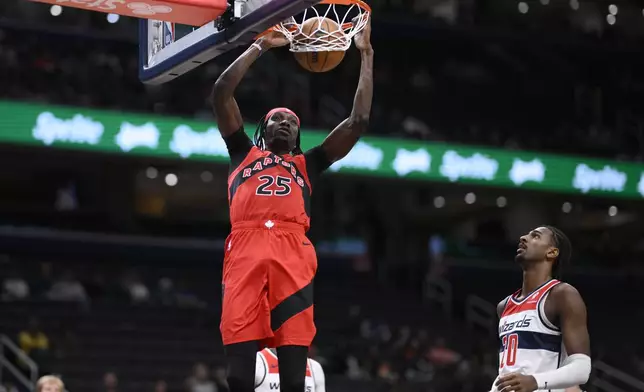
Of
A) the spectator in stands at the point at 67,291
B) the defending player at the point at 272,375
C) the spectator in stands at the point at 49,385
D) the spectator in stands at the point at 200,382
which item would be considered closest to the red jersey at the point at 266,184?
the spectator in stands at the point at 49,385

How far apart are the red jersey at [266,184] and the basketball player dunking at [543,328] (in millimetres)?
1236

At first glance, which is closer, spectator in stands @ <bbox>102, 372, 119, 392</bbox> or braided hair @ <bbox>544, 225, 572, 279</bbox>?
braided hair @ <bbox>544, 225, 572, 279</bbox>

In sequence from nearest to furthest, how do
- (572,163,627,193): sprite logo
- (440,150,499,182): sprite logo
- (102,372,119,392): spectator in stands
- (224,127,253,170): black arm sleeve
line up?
(224,127,253,170): black arm sleeve < (102,372,119,392): spectator in stands < (440,150,499,182): sprite logo < (572,163,627,193): sprite logo

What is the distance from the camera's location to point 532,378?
519 centimetres

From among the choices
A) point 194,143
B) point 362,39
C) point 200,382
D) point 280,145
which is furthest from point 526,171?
point 280,145

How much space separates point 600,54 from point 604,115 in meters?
1.37

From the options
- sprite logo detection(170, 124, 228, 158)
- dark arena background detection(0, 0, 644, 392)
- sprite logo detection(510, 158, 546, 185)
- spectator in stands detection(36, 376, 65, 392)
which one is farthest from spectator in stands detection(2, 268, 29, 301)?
spectator in stands detection(36, 376, 65, 392)

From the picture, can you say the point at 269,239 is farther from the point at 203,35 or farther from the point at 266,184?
the point at 203,35

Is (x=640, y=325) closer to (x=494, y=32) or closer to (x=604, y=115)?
(x=604, y=115)

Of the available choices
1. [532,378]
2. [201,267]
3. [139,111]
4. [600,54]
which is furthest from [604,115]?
[532,378]

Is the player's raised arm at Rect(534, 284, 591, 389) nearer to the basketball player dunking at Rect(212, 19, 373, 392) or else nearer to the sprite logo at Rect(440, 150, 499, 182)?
the basketball player dunking at Rect(212, 19, 373, 392)

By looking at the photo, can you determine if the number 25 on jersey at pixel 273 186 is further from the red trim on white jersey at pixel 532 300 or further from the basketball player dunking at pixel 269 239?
the red trim on white jersey at pixel 532 300

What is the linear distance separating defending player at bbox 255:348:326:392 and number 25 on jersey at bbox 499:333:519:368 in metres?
2.34

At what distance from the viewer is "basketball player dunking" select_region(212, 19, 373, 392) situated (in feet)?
17.5
